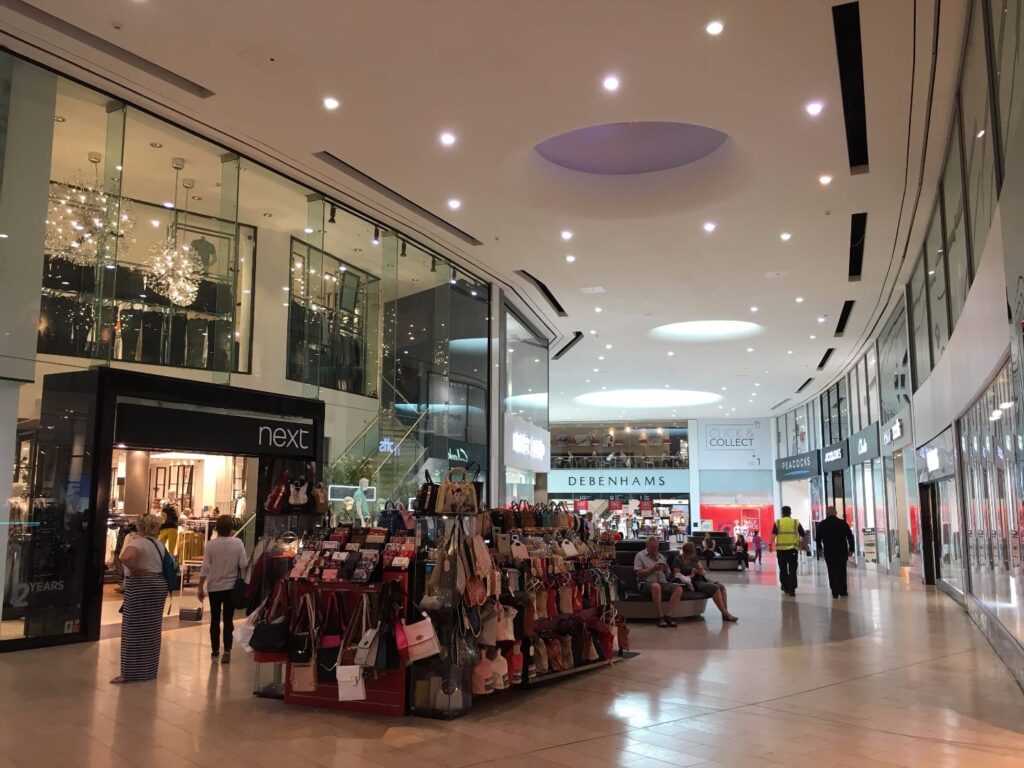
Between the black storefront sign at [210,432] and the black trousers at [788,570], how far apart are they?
7.52 metres

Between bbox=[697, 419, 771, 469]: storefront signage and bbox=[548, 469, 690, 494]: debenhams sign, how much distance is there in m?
1.36

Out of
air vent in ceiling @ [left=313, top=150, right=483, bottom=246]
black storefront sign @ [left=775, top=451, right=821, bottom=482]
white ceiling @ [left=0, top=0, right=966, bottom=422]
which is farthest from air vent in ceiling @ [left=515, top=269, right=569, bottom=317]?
black storefront sign @ [left=775, top=451, right=821, bottom=482]

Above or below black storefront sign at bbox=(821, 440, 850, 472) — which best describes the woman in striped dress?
below

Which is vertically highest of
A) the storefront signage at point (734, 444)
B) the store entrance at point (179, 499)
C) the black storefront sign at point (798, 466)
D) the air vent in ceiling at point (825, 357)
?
the air vent in ceiling at point (825, 357)

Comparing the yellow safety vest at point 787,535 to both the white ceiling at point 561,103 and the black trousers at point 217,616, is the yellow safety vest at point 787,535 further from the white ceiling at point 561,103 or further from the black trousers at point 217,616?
the black trousers at point 217,616

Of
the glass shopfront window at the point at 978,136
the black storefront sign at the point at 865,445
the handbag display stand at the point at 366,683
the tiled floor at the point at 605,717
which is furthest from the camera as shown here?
the black storefront sign at the point at 865,445

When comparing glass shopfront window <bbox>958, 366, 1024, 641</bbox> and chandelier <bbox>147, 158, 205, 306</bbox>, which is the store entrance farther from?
glass shopfront window <bbox>958, 366, 1024, 641</bbox>

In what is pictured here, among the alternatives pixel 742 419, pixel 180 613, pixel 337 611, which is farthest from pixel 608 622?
pixel 742 419

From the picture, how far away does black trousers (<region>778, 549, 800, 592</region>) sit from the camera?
12.7m

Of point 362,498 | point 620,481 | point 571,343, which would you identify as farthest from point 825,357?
point 620,481

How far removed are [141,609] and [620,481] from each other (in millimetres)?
31371

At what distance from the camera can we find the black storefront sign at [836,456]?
74.1 ft

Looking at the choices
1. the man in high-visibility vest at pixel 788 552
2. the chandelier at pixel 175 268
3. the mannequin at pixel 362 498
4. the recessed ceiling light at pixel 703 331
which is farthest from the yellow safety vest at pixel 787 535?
the chandelier at pixel 175 268

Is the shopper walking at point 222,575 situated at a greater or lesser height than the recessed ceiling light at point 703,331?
lesser
